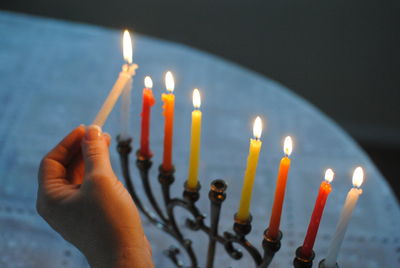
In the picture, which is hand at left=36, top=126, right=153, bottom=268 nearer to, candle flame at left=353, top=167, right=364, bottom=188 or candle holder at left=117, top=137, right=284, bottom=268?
candle holder at left=117, top=137, right=284, bottom=268

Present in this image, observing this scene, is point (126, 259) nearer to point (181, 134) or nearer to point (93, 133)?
point (93, 133)

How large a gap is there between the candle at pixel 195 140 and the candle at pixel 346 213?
258 mm

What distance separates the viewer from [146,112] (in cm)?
87

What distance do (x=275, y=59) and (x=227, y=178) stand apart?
146cm

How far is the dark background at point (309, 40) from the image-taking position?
2420 millimetres

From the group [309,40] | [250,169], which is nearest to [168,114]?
[250,169]

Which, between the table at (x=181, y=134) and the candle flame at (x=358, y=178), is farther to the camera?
the table at (x=181, y=134)

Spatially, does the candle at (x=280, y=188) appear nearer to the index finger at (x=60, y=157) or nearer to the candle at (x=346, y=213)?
the candle at (x=346, y=213)

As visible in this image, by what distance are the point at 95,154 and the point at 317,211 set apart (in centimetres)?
38

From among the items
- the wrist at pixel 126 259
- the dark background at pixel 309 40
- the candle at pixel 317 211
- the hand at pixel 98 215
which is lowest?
the wrist at pixel 126 259

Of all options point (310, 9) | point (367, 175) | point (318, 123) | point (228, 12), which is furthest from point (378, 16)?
point (367, 175)

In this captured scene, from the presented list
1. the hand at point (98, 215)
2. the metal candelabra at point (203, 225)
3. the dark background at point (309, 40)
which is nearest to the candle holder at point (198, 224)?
the metal candelabra at point (203, 225)

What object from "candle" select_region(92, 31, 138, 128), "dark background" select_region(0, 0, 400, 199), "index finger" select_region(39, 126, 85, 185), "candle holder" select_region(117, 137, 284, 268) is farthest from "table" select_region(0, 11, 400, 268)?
"dark background" select_region(0, 0, 400, 199)

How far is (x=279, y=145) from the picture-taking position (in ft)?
4.50
